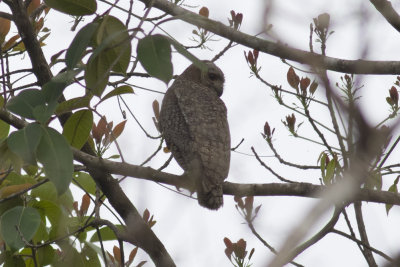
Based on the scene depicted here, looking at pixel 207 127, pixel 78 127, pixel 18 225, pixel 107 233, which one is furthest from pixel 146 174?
pixel 207 127

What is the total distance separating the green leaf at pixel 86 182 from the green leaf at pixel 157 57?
86.1 inches

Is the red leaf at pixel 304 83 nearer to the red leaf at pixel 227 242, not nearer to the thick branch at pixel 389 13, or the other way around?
the red leaf at pixel 227 242

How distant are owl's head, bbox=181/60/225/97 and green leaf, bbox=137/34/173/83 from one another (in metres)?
4.51

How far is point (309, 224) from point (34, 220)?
7.64 ft

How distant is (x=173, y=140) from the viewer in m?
5.17

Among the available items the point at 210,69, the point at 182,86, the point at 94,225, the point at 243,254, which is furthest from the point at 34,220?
the point at 210,69

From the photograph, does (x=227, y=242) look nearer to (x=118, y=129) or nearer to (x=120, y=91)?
(x=118, y=129)

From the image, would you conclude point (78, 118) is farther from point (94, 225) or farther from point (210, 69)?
point (210, 69)

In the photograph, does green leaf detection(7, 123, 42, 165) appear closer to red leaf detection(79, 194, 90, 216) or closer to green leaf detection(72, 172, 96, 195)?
green leaf detection(72, 172, 96, 195)

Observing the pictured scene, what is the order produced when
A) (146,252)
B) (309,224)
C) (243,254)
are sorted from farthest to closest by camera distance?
1. (243,254)
2. (146,252)
3. (309,224)

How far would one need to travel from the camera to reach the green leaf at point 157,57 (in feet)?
7.26

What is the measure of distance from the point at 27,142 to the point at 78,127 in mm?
1236

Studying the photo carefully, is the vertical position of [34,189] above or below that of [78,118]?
below

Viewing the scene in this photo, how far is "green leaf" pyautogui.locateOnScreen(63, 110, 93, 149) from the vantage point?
3.52m
